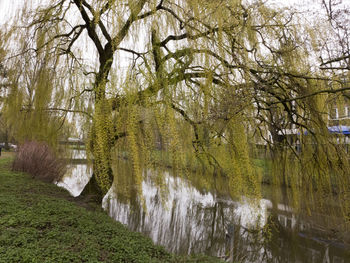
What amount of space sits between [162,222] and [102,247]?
234 cm

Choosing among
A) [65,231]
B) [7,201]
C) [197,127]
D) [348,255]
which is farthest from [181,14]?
[348,255]

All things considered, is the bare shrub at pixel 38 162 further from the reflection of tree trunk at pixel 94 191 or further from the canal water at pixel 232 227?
the reflection of tree trunk at pixel 94 191

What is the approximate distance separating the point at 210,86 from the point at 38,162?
5288 mm

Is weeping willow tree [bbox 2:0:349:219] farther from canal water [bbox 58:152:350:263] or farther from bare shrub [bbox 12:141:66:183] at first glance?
bare shrub [bbox 12:141:66:183]

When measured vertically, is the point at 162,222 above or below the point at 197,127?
below

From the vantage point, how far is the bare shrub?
601 centimetres

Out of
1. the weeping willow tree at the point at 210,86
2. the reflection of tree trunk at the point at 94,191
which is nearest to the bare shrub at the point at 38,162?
the reflection of tree trunk at the point at 94,191

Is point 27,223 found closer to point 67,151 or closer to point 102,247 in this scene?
point 102,247

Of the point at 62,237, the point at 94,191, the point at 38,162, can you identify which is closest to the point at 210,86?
the point at 62,237

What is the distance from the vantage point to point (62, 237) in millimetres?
2428

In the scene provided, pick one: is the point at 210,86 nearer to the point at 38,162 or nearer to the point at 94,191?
the point at 94,191

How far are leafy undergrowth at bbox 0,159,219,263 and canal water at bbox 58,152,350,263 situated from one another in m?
0.49

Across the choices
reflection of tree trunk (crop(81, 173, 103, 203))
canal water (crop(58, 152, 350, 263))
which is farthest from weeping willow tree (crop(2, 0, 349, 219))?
reflection of tree trunk (crop(81, 173, 103, 203))

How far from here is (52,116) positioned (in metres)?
3.67
